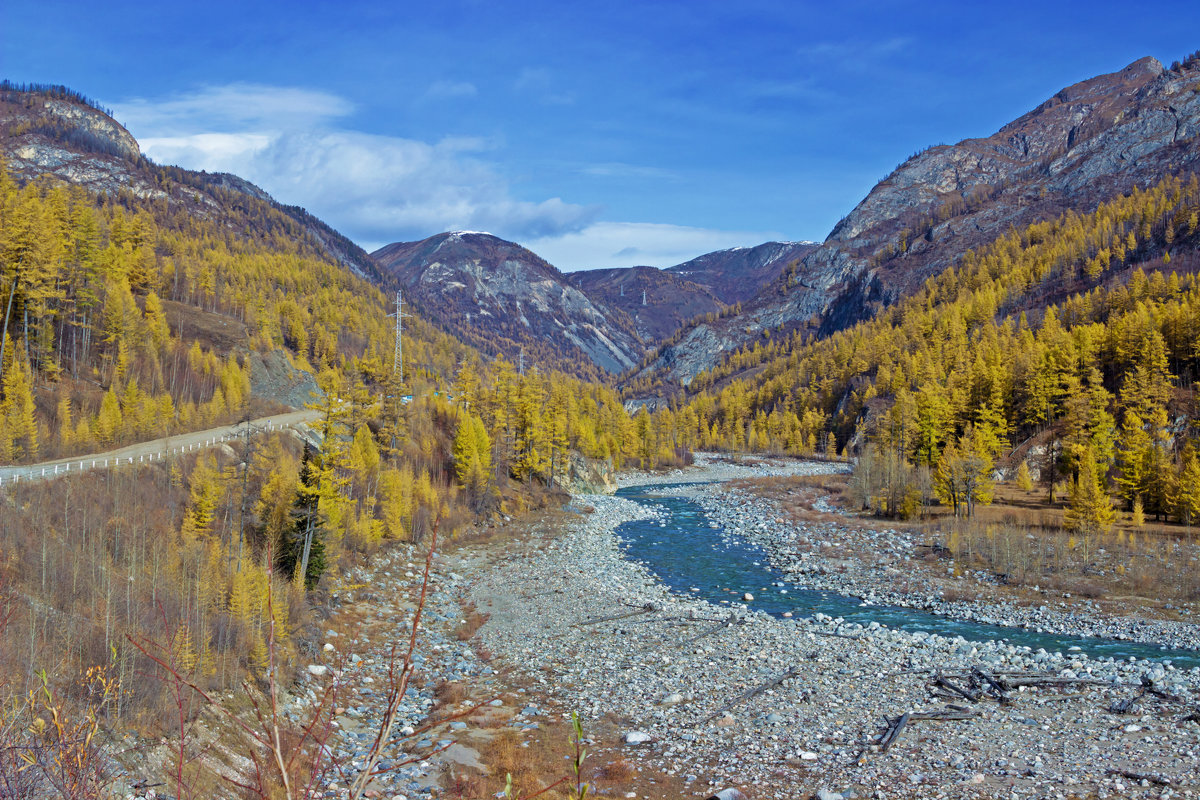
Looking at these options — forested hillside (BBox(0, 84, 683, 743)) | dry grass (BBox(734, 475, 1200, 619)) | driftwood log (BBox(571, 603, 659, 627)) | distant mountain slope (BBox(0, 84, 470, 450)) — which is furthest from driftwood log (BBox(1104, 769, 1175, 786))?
distant mountain slope (BBox(0, 84, 470, 450))

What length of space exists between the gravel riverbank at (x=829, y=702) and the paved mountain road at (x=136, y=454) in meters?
17.2

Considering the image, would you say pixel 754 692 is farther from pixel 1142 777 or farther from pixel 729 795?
pixel 1142 777

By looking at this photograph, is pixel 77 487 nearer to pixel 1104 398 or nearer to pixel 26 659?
pixel 26 659

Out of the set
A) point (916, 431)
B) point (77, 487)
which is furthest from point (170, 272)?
point (916, 431)

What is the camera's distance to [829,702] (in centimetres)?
1925

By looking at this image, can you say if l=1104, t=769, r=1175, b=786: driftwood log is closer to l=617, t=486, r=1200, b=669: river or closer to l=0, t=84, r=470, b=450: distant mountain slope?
l=617, t=486, r=1200, b=669: river

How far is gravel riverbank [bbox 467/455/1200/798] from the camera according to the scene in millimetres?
14922

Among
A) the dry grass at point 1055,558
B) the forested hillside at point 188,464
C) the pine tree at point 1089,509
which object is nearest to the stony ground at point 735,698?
the dry grass at point 1055,558

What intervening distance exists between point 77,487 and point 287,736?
1743cm

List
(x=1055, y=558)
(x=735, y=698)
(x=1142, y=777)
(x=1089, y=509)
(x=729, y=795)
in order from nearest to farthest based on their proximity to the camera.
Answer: (x=729, y=795), (x=1142, y=777), (x=735, y=698), (x=1055, y=558), (x=1089, y=509)

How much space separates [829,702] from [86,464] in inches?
1255

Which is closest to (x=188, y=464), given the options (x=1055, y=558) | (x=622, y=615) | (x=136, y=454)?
(x=136, y=454)

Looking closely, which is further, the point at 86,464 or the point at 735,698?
the point at 86,464

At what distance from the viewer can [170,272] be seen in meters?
87.8
